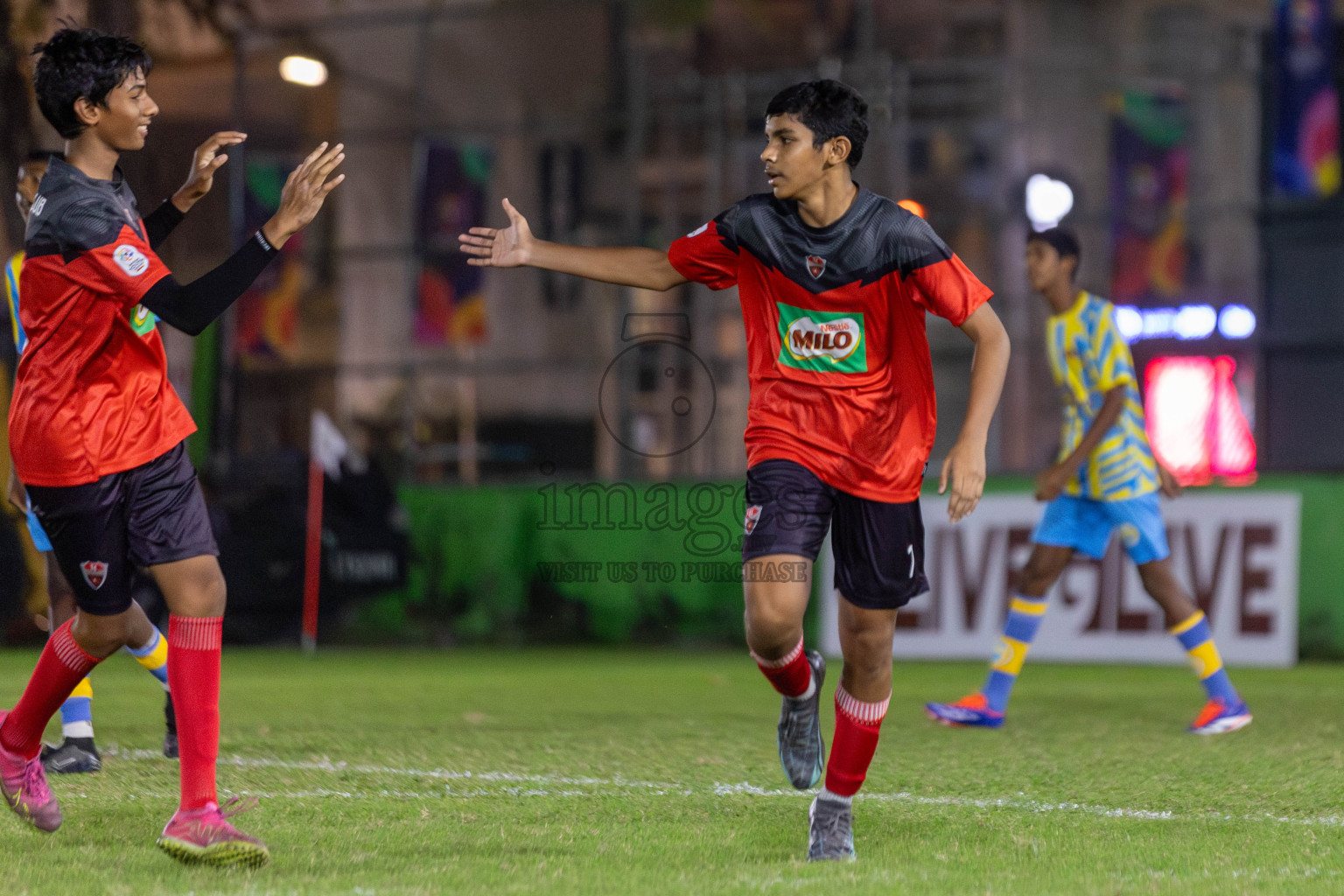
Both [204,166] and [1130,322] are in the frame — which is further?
[1130,322]

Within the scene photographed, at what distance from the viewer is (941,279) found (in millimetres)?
4047

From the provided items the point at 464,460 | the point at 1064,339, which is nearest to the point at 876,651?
the point at 1064,339

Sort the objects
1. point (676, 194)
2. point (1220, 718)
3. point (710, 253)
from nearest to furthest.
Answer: point (710, 253) < point (1220, 718) < point (676, 194)

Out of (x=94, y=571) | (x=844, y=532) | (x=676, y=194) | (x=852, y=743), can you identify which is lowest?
(x=852, y=743)

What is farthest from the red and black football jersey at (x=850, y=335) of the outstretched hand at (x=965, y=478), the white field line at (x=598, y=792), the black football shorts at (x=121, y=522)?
the black football shorts at (x=121, y=522)

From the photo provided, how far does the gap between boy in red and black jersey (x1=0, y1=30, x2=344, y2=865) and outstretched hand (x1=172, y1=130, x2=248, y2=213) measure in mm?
254

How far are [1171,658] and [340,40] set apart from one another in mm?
14180

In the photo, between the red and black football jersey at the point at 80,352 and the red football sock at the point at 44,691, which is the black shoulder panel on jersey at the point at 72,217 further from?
the red football sock at the point at 44,691

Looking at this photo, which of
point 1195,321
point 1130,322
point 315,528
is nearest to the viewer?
point 315,528

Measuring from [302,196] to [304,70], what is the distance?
1722 centimetres

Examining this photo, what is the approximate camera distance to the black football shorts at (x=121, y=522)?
390 cm

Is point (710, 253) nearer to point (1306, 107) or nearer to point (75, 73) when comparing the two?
point (75, 73)

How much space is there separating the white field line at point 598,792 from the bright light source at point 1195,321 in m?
13.2

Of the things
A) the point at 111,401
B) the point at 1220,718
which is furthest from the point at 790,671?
the point at 1220,718
